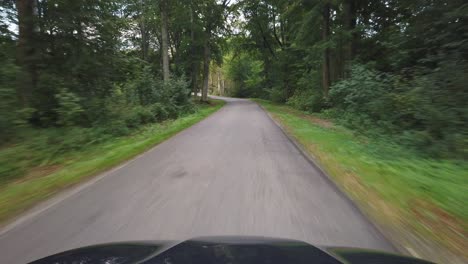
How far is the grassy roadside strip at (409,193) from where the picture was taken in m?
3.32

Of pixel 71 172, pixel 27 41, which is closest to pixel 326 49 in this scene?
pixel 27 41

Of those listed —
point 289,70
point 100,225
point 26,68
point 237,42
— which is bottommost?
point 100,225

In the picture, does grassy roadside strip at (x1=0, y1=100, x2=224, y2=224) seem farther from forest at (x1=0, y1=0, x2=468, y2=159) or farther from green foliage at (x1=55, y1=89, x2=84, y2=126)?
forest at (x1=0, y1=0, x2=468, y2=159)

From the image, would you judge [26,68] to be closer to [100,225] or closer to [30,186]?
[30,186]

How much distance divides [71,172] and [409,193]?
6639 millimetres

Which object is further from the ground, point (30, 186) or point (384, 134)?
point (384, 134)

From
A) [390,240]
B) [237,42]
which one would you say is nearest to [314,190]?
[390,240]

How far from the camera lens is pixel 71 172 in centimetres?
636

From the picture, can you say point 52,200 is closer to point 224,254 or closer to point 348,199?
point 224,254

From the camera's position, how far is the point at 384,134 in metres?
8.95

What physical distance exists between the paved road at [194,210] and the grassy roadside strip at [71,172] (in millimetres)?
387

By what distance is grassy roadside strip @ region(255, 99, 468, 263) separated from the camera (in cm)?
332

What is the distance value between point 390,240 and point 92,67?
1211 cm

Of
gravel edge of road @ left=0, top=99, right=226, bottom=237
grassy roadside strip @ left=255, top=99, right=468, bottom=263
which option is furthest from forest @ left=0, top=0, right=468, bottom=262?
gravel edge of road @ left=0, top=99, right=226, bottom=237
